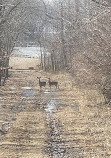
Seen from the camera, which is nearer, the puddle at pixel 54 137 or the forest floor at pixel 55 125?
the puddle at pixel 54 137

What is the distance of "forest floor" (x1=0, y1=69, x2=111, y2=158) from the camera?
1283cm

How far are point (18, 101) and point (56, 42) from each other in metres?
25.7

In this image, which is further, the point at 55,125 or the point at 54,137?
the point at 55,125

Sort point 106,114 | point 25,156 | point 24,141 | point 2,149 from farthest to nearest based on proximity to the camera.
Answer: point 106,114 → point 24,141 → point 2,149 → point 25,156

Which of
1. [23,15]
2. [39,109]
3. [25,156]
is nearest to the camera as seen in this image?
[25,156]

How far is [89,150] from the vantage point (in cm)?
1280

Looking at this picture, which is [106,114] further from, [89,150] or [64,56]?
[64,56]

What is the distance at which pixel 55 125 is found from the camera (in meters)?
16.9

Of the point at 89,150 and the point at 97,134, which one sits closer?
the point at 89,150

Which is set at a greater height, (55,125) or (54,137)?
(54,137)

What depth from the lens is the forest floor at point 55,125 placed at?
505 inches

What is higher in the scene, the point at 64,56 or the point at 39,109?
the point at 39,109

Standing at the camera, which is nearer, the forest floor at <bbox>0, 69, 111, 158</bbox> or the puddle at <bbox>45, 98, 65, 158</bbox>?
the puddle at <bbox>45, 98, 65, 158</bbox>

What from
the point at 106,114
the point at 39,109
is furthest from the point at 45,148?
the point at 39,109
